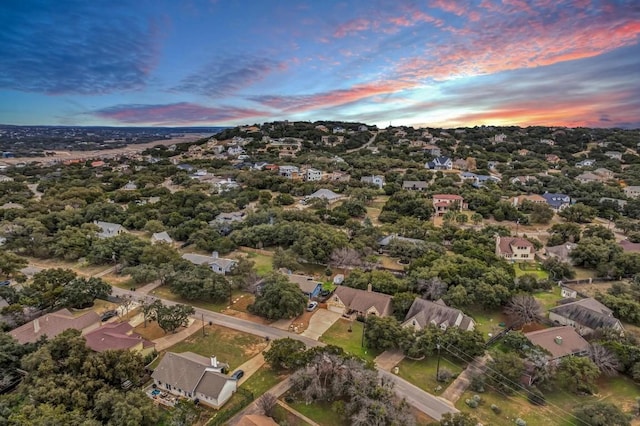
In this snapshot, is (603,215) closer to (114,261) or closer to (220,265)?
(220,265)

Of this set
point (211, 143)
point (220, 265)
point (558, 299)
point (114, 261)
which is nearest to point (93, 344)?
point (220, 265)

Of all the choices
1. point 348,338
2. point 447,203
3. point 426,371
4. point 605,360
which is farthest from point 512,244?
point 348,338

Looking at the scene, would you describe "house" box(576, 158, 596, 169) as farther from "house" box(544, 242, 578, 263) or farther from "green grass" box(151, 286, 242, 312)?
"green grass" box(151, 286, 242, 312)

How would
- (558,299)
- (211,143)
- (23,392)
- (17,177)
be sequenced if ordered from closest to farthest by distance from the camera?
(23,392)
(558,299)
(17,177)
(211,143)

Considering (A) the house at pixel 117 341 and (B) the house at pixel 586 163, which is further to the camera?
(B) the house at pixel 586 163

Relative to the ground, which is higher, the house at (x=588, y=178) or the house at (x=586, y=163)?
the house at (x=586, y=163)

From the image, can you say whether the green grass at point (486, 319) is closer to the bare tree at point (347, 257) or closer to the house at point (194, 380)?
the bare tree at point (347, 257)

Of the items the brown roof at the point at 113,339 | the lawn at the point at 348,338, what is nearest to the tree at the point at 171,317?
the brown roof at the point at 113,339
